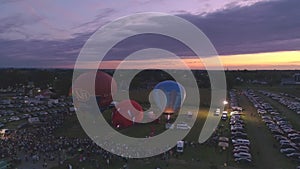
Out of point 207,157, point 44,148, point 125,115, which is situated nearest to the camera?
point 207,157

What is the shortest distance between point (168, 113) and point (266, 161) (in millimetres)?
15848

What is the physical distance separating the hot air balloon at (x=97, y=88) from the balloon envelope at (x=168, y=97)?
6256mm

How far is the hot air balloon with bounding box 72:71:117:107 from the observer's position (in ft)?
117

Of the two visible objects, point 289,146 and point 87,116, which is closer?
point 289,146

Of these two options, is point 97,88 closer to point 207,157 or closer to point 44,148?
point 44,148

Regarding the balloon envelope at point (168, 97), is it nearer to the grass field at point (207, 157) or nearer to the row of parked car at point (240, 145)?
the grass field at point (207, 157)

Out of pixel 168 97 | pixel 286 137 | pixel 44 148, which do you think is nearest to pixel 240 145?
pixel 286 137

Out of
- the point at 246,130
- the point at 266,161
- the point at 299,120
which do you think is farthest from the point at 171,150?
the point at 299,120

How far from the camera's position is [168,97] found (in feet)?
115

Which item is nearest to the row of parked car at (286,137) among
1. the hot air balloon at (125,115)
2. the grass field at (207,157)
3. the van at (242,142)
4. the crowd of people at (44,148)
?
the grass field at (207,157)

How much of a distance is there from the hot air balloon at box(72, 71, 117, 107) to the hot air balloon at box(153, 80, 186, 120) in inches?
246

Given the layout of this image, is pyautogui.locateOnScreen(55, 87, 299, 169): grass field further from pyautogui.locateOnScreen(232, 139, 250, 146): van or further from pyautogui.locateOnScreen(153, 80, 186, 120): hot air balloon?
pyautogui.locateOnScreen(153, 80, 186, 120): hot air balloon

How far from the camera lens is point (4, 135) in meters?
27.9

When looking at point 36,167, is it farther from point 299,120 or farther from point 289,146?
point 299,120
